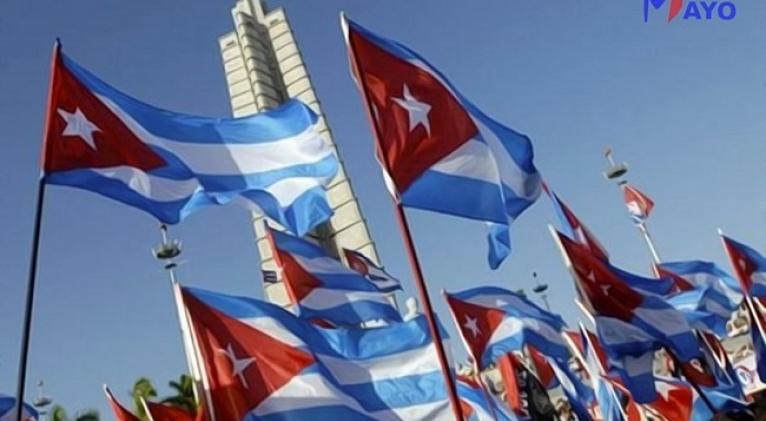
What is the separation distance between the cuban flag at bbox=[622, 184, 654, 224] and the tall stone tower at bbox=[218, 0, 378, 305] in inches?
433

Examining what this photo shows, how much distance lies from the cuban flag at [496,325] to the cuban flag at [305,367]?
5229mm

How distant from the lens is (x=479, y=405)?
1420 cm

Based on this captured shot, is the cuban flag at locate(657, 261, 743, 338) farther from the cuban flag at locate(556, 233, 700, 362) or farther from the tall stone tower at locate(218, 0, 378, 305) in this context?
the tall stone tower at locate(218, 0, 378, 305)

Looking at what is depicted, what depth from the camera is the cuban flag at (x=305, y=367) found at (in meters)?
8.66

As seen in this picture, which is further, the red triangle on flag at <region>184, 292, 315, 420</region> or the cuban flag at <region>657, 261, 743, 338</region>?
the cuban flag at <region>657, 261, 743, 338</region>

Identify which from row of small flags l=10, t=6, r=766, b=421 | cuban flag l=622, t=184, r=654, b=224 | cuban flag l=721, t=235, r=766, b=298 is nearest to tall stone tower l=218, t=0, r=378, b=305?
cuban flag l=622, t=184, r=654, b=224

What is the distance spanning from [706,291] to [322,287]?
416 inches

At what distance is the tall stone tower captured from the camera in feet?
109

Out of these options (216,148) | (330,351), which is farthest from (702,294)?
(216,148)

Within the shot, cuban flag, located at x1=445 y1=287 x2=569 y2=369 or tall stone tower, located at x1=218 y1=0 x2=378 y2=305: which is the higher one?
tall stone tower, located at x1=218 y1=0 x2=378 y2=305

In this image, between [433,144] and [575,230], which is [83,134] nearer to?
[433,144]

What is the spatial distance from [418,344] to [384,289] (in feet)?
20.0

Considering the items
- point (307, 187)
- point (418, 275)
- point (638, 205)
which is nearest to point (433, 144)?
point (307, 187)

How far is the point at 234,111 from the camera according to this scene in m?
36.6
